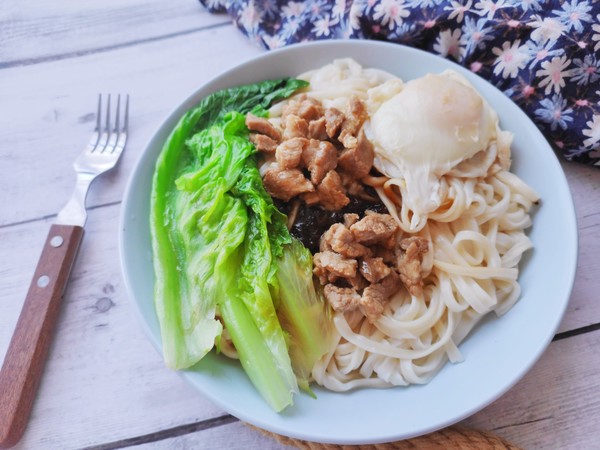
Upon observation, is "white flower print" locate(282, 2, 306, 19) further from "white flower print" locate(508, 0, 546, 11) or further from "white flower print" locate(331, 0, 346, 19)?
"white flower print" locate(508, 0, 546, 11)

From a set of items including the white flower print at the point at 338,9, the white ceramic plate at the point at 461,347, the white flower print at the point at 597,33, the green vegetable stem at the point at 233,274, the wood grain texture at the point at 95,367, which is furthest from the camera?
the white flower print at the point at 338,9

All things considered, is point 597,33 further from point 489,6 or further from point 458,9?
point 458,9


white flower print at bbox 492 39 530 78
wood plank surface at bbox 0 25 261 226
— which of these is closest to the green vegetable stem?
wood plank surface at bbox 0 25 261 226

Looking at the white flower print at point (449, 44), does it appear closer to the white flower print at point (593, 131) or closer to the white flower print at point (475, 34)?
the white flower print at point (475, 34)

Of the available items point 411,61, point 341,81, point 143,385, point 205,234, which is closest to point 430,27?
point 411,61

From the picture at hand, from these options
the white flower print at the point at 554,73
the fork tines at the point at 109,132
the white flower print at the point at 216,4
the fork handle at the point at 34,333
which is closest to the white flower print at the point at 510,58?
the white flower print at the point at 554,73

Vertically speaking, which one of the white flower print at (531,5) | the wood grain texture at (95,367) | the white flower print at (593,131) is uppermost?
the white flower print at (531,5)

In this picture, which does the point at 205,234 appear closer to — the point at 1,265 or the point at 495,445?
the point at 1,265

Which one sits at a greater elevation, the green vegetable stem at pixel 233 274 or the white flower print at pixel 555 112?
the white flower print at pixel 555 112
